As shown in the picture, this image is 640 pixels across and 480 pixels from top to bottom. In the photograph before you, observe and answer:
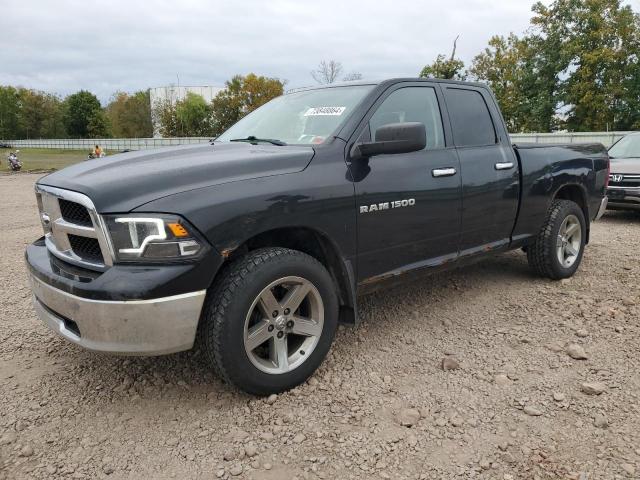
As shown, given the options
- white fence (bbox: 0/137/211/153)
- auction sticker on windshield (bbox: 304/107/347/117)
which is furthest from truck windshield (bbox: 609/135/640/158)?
white fence (bbox: 0/137/211/153)

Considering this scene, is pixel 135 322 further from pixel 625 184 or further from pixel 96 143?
pixel 96 143

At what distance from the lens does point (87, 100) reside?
7831cm

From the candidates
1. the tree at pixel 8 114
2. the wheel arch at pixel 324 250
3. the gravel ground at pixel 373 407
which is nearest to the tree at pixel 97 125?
the tree at pixel 8 114

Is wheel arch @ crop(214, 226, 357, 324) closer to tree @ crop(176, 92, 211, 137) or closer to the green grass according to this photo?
the green grass

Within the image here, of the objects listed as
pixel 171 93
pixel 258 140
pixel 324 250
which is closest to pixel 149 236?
pixel 324 250

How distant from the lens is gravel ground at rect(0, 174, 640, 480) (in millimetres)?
2350

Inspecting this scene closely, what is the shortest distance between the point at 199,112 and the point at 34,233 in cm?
6092

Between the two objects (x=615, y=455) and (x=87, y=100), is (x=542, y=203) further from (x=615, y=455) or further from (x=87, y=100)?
(x=87, y=100)

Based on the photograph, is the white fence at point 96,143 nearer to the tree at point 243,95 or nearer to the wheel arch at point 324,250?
the tree at point 243,95

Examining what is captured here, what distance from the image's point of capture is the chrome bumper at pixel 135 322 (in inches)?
93.3

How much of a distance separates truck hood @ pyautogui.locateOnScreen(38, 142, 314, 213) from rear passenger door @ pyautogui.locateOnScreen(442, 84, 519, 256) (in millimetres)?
1444

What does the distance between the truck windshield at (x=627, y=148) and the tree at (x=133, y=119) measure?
72933 millimetres

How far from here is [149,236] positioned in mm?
2381

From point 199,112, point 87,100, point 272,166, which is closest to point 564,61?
point 272,166
